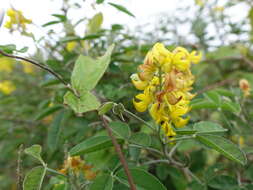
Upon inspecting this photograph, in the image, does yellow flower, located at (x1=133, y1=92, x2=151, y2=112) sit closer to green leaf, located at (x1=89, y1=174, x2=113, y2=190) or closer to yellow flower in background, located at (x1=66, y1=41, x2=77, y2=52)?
green leaf, located at (x1=89, y1=174, x2=113, y2=190)

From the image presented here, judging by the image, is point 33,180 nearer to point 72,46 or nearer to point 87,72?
point 87,72

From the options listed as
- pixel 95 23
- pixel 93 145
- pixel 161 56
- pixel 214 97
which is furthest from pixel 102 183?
pixel 95 23

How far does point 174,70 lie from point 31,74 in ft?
6.07

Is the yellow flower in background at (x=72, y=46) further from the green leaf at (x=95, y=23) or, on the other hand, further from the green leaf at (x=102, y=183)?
the green leaf at (x=102, y=183)

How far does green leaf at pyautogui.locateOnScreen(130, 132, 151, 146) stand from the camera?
638 millimetres

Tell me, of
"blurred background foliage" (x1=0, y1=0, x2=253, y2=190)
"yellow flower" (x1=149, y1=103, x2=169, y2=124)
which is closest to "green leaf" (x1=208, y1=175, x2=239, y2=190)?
"blurred background foliage" (x1=0, y1=0, x2=253, y2=190)

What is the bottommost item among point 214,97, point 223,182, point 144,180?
point 223,182

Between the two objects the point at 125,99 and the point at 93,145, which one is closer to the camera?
the point at 93,145

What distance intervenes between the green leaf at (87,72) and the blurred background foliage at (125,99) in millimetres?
153

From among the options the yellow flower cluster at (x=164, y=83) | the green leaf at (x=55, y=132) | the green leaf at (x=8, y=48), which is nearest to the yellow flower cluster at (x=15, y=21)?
the green leaf at (x=55, y=132)

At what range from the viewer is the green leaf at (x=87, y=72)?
0.55 metres

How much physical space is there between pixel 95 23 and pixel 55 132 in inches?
16.5

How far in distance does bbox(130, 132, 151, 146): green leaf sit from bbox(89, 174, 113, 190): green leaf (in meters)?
0.10

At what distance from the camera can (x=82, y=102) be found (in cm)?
54
